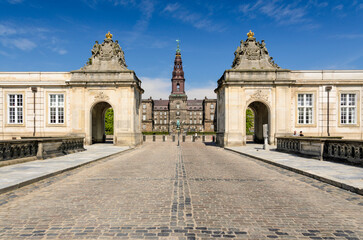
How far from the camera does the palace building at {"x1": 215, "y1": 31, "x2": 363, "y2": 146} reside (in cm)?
2606

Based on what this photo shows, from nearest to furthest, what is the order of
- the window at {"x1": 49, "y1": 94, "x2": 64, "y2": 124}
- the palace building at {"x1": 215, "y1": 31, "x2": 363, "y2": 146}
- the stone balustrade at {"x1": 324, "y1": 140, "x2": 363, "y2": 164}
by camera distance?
the stone balustrade at {"x1": 324, "y1": 140, "x2": 363, "y2": 164} → the palace building at {"x1": 215, "y1": 31, "x2": 363, "y2": 146} → the window at {"x1": 49, "y1": 94, "x2": 64, "y2": 124}

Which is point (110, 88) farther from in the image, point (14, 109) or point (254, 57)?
point (254, 57)

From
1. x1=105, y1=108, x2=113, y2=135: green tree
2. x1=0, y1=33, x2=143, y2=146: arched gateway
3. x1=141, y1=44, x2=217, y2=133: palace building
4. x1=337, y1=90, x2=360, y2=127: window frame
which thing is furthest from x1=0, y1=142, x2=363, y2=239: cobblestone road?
x1=141, y1=44, x2=217, y2=133: palace building

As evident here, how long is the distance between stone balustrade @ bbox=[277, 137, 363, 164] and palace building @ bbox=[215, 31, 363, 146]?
361 inches

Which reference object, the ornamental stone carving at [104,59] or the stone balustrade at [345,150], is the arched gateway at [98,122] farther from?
the stone balustrade at [345,150]

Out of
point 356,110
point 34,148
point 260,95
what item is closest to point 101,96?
point 34,148

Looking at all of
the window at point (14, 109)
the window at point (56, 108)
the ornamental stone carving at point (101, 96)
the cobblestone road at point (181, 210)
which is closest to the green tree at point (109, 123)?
the window at point (14, 109)

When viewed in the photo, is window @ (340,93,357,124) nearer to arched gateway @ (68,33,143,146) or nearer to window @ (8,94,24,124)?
arched gateway @ (68,33,143,146)

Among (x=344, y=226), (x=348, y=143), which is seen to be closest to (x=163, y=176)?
(x=344, y=226)

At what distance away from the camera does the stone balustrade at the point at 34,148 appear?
11.3 metres

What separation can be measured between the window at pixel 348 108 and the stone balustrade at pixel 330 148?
1361 cm

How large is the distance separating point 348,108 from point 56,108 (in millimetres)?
31240

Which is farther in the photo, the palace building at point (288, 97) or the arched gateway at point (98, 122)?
the arched gateway at point (98, 122)

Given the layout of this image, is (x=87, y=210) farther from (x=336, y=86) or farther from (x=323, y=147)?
(x=336, y=86)
